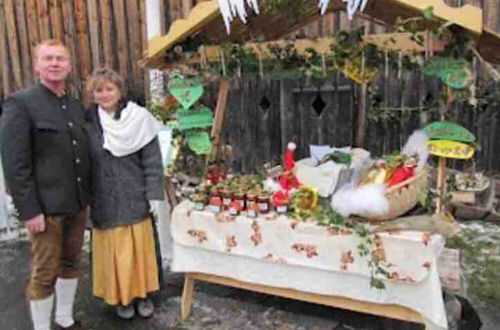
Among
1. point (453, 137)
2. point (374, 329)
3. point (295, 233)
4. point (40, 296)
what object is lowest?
point (374, 329)

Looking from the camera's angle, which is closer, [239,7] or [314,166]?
[239,7]

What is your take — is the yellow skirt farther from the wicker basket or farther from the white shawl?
the wicker basket

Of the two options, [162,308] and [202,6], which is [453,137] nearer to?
[202,6]

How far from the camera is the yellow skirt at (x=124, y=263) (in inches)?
134

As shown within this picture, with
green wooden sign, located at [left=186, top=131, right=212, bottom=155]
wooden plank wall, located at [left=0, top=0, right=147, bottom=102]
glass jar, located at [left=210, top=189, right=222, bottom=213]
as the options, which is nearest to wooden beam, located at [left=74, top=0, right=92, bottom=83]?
wooden plank wall, located at [left=0, top=0, right=147, bottom=102]

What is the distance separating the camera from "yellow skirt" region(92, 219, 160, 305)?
3.40 meters

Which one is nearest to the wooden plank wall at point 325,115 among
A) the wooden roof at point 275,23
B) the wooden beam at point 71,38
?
the wooden beam at point 71,38

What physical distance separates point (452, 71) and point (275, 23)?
1410mm

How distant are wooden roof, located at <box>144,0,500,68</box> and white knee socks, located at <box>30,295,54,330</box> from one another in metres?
1.61

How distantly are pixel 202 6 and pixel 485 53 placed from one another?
68.4 inches

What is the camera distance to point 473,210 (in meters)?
5.30

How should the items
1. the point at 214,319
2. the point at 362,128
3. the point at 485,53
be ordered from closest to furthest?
the point at 485,53
the point at 214,319
the point at 362,128

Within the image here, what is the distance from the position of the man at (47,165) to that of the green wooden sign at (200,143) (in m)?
0.73

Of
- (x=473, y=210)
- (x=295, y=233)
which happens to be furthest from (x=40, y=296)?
(x=473, y=210)
